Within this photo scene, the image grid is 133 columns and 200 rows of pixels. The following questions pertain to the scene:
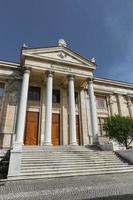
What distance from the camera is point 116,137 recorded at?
15.1m

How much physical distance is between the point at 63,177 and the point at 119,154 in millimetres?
5788

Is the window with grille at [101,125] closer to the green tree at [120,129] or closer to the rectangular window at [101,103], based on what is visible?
the rectangular window at [101,103]

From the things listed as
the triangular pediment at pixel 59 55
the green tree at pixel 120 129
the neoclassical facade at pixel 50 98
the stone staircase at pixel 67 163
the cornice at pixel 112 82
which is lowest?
the stone staircase at pixel 67 163

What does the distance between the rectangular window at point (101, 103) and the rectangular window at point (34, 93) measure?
25.4ft

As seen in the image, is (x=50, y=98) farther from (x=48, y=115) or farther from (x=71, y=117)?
(x=71, y=117)

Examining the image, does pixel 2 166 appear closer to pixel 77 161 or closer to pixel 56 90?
pixel 77 161

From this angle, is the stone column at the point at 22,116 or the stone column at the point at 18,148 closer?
the stone column at the point at 18,148

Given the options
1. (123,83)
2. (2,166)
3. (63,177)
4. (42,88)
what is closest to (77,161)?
(63,177)

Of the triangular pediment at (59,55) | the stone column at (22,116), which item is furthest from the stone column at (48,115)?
the triangular pediment at (59,55)

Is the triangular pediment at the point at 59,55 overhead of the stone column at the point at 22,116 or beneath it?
overhead

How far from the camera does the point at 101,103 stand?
71.3 feet

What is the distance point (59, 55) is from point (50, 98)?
5760 mm

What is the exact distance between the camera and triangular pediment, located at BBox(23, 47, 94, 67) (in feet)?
57.0

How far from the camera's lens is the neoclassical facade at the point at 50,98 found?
625 inches
